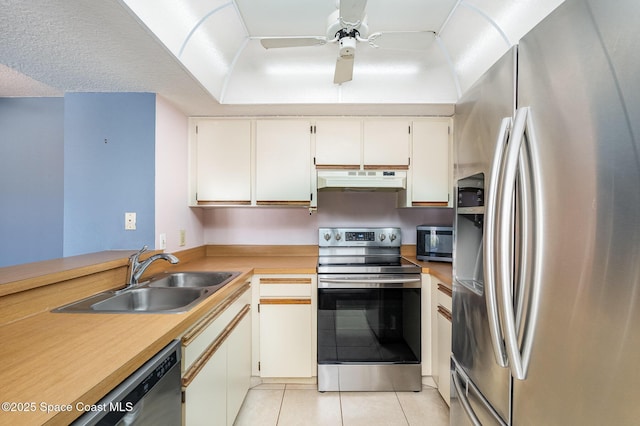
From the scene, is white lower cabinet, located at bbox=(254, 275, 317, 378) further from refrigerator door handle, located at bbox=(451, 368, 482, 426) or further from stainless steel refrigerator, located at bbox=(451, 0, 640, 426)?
stainless steel refrigerator, located at bbox=(451, 0, 640, 426)

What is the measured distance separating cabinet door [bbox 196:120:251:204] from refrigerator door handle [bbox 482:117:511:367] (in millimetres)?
1892

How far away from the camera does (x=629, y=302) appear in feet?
1.56

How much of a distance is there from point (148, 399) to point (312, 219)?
6.33ft

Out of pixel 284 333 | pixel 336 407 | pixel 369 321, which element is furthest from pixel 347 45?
pixel 336 407

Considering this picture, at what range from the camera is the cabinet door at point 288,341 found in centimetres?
199

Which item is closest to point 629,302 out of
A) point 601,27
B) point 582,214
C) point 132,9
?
point 582,214

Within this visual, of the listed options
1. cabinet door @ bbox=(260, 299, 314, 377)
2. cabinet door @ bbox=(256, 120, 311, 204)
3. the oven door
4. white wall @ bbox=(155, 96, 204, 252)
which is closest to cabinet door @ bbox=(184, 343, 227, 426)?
cabinet door @ bbox=(260, 299, 314, 377)

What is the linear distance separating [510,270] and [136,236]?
6.80 ft

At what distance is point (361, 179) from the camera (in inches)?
85.5

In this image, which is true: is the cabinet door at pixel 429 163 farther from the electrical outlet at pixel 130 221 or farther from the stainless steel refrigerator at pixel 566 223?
the electrical outlet at pixel 130 221

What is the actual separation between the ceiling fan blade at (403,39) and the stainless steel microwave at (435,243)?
1.38m

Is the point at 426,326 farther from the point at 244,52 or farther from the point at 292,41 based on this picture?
the point at 244,52

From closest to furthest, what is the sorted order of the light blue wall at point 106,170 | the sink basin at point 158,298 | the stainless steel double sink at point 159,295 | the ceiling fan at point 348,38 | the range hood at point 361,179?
the stainless steel double sink at point 159,295 → the ceiling fan at point 348,38 → the sink basin at point 158,298 → the light blue wall at point 106,170 → the range hood at point 361,179

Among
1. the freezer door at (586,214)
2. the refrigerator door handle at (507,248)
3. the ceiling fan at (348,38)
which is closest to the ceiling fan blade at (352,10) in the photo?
the ceiling fan at (348,38)
